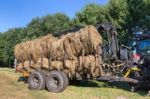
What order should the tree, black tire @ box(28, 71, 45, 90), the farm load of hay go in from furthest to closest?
the tree < black tire @ box(28, 71, 45, 90) < the farm load of hay

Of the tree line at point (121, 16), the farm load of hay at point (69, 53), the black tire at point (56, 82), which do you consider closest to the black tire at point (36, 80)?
the black tire at point (56, 82)

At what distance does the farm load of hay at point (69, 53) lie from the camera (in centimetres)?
1622

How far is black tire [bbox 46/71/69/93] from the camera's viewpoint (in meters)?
16.7

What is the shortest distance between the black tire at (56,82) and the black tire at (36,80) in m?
0.32

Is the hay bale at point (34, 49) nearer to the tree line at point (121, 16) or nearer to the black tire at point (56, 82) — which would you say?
the black tire at point (56, 82)

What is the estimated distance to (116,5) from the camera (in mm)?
36594

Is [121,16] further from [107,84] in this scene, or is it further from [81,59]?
[81,59]

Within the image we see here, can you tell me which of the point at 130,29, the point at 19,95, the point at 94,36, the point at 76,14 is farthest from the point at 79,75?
the point at 76,14

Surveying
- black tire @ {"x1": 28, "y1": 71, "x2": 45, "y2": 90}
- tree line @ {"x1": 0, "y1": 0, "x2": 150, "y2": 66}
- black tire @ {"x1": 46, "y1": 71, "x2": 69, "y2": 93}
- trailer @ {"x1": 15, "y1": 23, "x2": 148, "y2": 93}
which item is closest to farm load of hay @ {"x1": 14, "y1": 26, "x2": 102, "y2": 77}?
trailer @ {"x1": 15, "y1": 23, "x2": 148, "y2": 93}

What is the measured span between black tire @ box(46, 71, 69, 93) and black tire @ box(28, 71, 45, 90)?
319 mm

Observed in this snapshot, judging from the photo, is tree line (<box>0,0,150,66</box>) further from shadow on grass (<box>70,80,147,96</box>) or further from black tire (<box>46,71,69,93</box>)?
black tire (<box>46,71,69,93</box>)

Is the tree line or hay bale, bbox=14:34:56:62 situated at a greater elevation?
the tree line

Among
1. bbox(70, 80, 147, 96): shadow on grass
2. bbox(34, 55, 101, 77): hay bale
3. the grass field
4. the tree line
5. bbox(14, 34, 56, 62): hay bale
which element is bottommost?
the grass field

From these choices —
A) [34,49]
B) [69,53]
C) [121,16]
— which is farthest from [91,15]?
[69,53]
